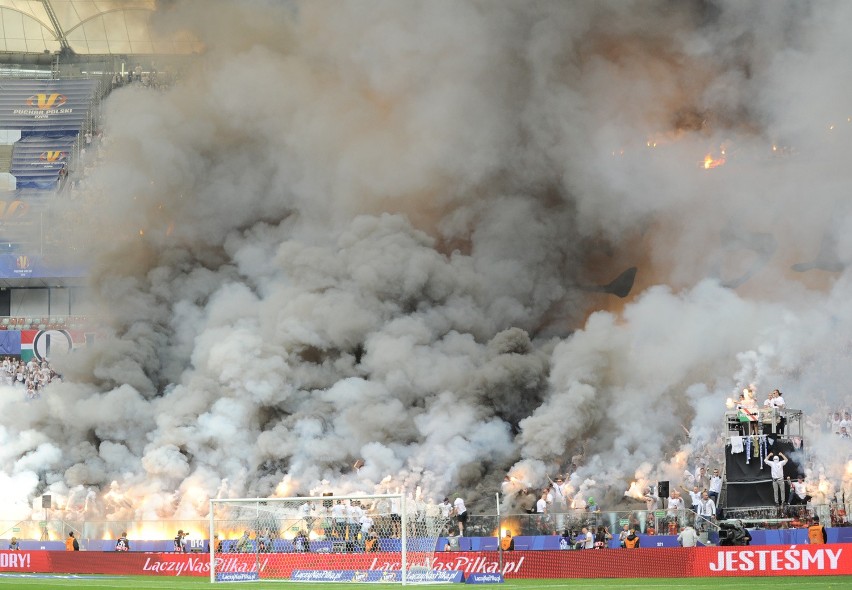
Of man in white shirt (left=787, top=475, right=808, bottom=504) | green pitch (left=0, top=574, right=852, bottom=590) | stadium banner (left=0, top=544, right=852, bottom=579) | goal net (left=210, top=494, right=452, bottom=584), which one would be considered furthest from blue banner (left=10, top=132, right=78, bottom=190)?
man in white shirt (left=787, top=475, right=808, bottom=504)

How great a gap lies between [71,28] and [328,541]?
59.9 metres

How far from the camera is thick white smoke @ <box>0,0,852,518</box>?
49.2m

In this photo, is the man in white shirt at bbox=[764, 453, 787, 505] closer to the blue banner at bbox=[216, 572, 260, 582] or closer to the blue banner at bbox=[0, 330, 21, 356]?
the blue banner at bbox=[216, 572, 260, 582]

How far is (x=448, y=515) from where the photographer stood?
40.3 meters

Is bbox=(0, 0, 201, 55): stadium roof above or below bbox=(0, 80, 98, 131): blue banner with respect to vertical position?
above

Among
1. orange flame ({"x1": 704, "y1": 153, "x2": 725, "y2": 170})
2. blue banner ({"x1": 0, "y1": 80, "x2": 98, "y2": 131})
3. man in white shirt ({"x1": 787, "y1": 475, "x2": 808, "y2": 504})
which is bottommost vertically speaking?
man in white shirt ({"x1": 787, "y1": 475, "x2": 808, "y2": 504})

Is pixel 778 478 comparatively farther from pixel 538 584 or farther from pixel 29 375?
pixel 29 375

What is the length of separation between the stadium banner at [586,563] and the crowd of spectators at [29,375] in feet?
91.1

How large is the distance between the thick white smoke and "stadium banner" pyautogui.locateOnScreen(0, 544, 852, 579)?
1232cm

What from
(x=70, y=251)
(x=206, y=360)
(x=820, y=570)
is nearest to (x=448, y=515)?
(x=820, y=570)

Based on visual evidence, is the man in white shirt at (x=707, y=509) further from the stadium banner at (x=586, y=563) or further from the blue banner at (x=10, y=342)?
the blue banner at (x=10, y=342)

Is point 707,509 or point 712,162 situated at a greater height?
point 712,162

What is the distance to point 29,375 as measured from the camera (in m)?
65.8

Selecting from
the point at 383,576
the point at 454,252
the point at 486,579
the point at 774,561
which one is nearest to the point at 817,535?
the point at 774,561
